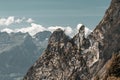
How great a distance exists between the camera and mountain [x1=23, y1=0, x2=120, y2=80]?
139 meters

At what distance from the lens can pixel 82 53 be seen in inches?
5871

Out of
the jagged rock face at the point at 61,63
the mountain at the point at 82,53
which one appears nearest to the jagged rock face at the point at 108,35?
the mountain at the point at 82,53

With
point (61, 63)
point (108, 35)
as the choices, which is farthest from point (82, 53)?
point (108, 35)

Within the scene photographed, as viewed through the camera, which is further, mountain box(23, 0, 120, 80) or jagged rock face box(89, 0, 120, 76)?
mountain box(23, 0, 120, 80)

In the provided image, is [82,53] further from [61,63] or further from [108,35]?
[108,35]

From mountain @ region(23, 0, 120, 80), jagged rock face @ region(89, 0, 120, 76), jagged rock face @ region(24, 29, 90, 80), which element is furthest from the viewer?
jagged rock face @ region(24, 29, 90, 80)

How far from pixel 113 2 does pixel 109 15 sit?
20.2 ft

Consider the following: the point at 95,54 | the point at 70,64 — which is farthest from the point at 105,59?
the point at 70,64

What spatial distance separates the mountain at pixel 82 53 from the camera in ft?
456

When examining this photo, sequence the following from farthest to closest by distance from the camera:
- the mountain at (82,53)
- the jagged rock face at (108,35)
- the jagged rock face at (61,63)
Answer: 1. the jagged rock face at (61,63)
2. the mountain at (82,53)
3. the jagged rock face at (108,35)

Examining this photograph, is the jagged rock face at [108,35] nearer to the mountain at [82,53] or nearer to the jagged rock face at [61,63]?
the mountain at [82,53]

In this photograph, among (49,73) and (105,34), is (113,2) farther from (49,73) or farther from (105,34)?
(49,73)

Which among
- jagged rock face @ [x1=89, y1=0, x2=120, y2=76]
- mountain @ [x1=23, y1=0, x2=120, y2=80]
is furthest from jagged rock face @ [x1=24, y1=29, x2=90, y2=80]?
jagged rock face @ [x1=89, y1=0, x2=120, y2=76]

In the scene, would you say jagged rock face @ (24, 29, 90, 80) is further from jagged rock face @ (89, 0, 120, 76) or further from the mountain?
jagged rock face @ (89, 0, 120, 76)
